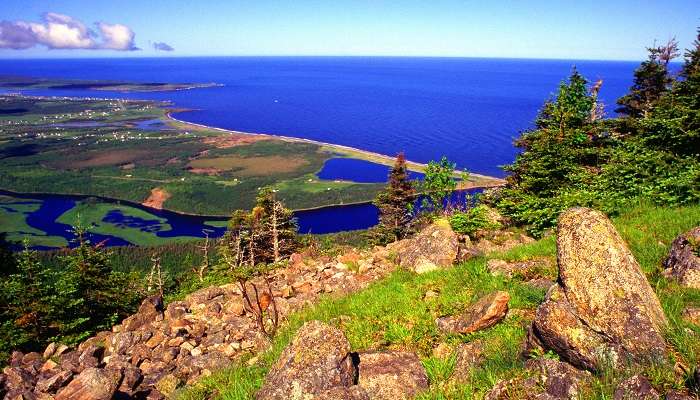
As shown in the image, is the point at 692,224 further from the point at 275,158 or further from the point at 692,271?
the point at 275,158

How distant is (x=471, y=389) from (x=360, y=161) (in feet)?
560

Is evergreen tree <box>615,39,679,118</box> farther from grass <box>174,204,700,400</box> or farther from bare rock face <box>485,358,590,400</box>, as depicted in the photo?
bare rock face <box>485,358,590,400</box>

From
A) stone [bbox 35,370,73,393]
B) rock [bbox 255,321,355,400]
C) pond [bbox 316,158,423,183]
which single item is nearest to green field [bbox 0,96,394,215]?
pond [bbox 316,158,423,183]

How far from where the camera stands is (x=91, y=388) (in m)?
8.62

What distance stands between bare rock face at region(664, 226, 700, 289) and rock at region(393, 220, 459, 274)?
20.7ft

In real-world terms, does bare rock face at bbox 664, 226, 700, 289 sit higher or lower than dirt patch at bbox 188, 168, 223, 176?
higher

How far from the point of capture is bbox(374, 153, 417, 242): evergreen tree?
139 ft

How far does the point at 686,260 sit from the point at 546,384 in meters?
5.08

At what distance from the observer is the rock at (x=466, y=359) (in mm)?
7160

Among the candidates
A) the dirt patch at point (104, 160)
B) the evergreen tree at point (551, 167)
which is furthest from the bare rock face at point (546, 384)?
the dirt patch at point (104, 160)

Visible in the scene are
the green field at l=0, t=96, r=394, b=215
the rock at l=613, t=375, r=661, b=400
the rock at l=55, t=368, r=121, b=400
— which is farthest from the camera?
the green field at l=0, t=96, r=394, b=215

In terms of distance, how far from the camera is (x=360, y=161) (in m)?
176

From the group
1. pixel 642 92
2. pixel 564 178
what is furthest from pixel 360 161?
pixel 564 178

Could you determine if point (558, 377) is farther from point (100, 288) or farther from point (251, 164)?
point (251, 164)
